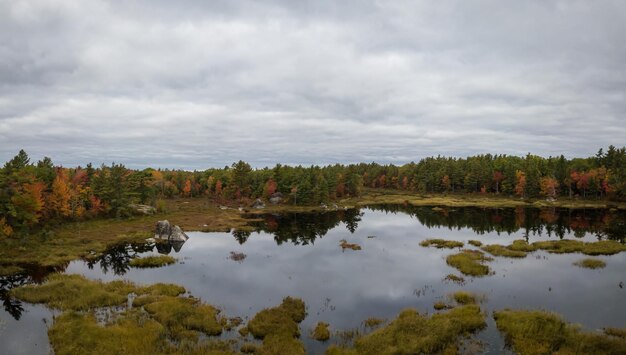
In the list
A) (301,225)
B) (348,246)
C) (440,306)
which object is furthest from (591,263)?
(301,225)

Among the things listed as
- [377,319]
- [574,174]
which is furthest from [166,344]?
[574,174]

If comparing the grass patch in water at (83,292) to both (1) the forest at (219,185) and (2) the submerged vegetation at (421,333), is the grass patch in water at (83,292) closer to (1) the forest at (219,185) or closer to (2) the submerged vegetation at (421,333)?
(2) the submerged vegetation at (421,333)

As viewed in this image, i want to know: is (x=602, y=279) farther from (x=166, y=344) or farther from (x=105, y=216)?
(x=105, y=216)

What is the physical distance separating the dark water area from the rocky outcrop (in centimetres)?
267

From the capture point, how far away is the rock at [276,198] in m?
152

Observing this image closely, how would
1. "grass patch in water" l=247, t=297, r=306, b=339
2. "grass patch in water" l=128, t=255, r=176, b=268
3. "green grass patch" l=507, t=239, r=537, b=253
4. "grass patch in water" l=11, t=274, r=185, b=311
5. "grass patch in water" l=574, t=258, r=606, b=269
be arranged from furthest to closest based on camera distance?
"green grass patch" l=507, t=239, r=537, b=253 < "grass patch in water" l=128, t=255, r=176, b=268 < "grass patch in water" l=574, t=258, r=606, b=269 < "grass patch in water" l=11, t=274, r=185, b=311 < "grass patch in water" l=247, t=297, r=306, b=339

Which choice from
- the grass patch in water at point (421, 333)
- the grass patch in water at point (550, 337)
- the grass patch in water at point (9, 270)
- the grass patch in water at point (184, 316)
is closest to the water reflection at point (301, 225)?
the grass patch in water at point (9, 270)

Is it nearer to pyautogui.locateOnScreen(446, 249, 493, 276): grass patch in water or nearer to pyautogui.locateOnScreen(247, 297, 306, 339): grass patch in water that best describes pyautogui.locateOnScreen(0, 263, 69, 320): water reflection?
pyautogui.locateOnScreen(247, 297, 306, 339): grass patch in water

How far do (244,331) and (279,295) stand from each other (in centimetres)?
1038

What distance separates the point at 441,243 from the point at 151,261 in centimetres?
5160

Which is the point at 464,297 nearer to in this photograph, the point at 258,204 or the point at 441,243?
the point at 441,243

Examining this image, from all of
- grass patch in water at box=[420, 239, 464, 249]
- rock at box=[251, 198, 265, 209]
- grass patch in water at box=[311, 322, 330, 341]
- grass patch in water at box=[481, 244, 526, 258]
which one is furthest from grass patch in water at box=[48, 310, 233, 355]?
rock at box=[251, 198, 265, 209]

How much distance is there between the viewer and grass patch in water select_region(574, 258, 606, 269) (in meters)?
53.3

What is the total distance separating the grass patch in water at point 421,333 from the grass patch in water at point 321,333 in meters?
2.67
